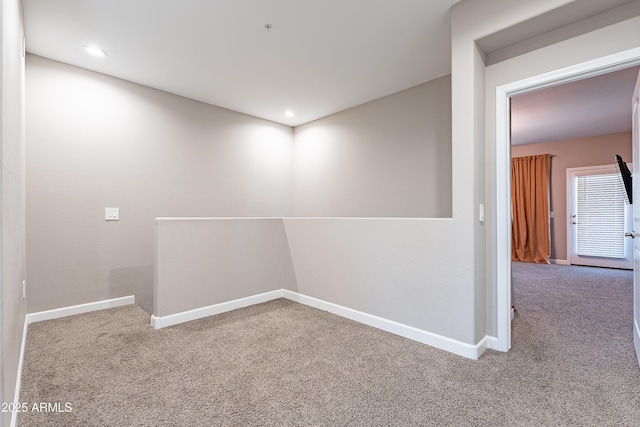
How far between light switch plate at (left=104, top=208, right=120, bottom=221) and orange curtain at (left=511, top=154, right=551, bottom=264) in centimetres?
697

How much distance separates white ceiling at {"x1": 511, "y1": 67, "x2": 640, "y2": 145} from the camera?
3684 millimetres

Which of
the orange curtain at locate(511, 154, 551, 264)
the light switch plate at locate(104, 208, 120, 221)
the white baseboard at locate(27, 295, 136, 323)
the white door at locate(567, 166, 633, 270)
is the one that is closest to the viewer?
the white baseboard at locate(27, 295, 136, 323)

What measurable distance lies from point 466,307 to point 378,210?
201 cm

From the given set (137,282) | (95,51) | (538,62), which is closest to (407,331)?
(538,62)

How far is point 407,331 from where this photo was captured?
8.27ft

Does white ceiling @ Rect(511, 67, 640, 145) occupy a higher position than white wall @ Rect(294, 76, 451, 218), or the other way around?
white ceiling @ Rect(511, 67, 640, 145)

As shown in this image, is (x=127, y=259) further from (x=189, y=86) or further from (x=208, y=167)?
(x=189, y=86)

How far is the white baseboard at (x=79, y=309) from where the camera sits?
2.91 m

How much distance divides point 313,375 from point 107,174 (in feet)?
9.91

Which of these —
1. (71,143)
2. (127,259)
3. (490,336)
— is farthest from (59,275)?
(490,336)

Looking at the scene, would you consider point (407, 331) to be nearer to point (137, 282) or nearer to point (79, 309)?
point (137, 282)

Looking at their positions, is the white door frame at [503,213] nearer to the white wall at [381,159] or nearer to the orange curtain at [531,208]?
the white wall at [381,159]

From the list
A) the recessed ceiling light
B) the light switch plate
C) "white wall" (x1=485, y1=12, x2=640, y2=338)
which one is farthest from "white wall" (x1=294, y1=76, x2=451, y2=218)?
the recessed ceiling light

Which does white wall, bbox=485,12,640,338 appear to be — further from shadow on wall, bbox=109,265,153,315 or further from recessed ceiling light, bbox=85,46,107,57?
shadow on wall, bbox=109,265,153,315
